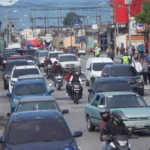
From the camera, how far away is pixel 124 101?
2147cm

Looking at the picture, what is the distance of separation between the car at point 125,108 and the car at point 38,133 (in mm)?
5934

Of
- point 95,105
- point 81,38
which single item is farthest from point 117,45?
point 95,105

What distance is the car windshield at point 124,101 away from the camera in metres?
21.3

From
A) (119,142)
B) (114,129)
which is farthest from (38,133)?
(119,142)

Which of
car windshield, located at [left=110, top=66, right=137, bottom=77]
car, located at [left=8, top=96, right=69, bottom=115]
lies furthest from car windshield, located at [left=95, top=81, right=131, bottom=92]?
car, located at [left=8, top=96, right=69, bottom=115]

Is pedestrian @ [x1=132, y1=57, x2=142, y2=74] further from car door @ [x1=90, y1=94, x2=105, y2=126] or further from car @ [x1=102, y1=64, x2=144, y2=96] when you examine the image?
car door @ [x1=90, y1=94, x2=105, y2=126]

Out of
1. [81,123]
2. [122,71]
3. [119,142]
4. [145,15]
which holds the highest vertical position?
[145,15]

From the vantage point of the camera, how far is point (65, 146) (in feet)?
42.1

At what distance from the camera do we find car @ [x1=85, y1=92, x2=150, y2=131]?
1997cm

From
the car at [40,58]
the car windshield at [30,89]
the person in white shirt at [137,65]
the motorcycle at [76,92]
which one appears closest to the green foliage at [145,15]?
the person in white shirt at [137,65]

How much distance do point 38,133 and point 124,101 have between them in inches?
320

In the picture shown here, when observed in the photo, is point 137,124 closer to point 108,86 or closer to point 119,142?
point 119,142

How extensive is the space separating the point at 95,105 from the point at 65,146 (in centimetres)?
934

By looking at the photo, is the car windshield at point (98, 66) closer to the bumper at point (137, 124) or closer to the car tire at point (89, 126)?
the car tire at point (89, 126)
